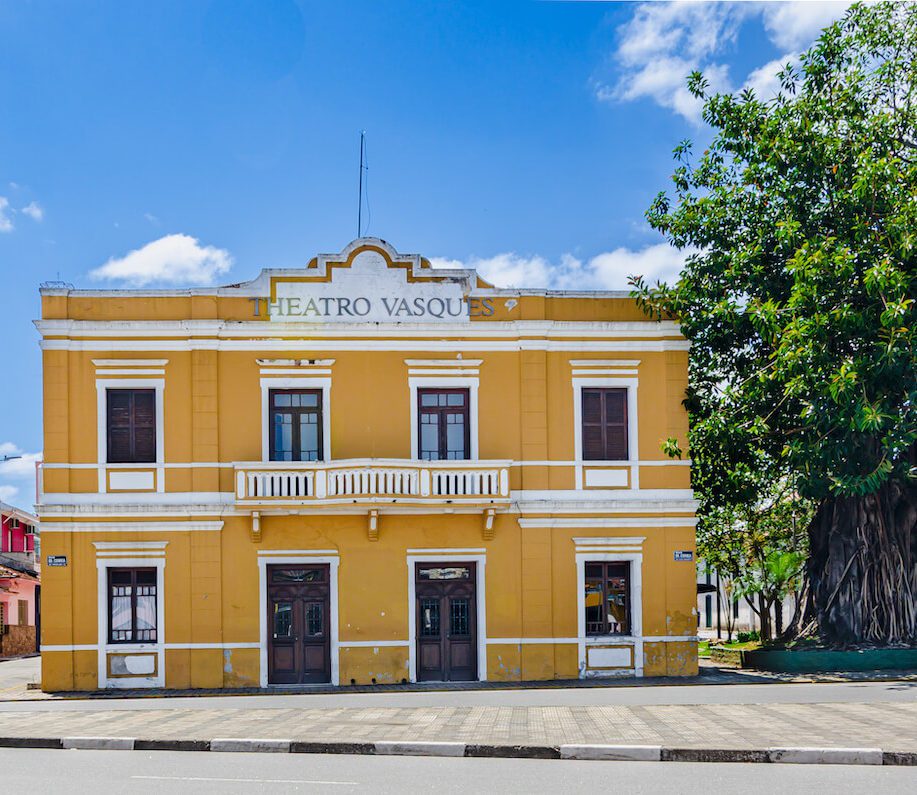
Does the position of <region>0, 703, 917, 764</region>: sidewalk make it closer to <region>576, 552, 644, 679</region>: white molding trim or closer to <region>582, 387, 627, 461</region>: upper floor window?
<region>576, 552, 644, 679</region>: white molding trim

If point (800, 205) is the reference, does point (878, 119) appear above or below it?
above

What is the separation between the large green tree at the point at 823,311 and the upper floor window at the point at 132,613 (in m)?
11.6

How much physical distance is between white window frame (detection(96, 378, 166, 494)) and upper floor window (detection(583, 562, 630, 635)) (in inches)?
354

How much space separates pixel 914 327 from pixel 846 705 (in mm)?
7223

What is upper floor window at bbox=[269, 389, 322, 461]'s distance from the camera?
924 inches

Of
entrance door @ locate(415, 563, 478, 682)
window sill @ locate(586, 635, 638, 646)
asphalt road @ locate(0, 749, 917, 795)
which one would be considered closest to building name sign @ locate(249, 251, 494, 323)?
entrance door @ locate(415, 563, 478, 682)

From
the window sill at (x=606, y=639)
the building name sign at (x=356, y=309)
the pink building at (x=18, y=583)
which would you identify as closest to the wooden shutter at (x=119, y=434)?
the building name sign at (x=356, y=309)

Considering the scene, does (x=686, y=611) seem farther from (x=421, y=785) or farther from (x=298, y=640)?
(x=421, y=785)

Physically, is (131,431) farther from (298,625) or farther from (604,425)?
(604,425)

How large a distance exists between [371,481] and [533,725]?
27.8 feet

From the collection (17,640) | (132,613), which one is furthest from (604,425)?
(17,640)

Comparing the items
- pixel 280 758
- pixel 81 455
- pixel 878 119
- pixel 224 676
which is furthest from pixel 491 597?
pixel 878 119

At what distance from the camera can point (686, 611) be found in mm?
23578

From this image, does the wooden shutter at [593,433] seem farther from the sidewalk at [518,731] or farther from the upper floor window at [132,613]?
the upper floor window at [132,613]
